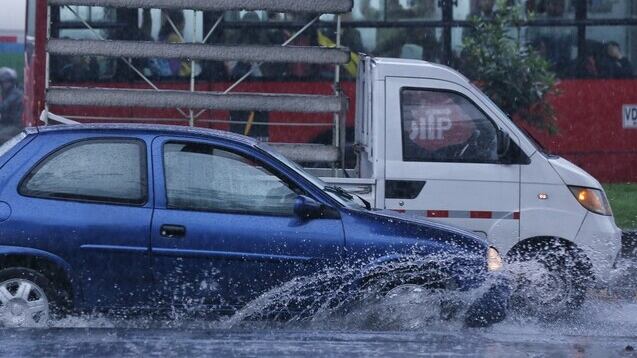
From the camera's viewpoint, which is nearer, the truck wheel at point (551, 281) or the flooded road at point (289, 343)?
the flooded road at point (289, 343)

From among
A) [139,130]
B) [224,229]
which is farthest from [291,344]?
[139,130]

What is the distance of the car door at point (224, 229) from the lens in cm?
754

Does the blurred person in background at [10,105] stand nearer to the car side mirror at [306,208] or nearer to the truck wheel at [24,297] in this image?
the truck wheel at [24,297]

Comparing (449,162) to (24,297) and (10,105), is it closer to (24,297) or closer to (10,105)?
(24,297)

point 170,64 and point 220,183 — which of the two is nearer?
point 220,183

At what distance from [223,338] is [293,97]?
6342 millimetres

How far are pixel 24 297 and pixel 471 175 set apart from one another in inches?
149

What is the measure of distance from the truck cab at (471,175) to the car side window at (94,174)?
2.32 m

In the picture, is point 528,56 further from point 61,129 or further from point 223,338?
point 223,338

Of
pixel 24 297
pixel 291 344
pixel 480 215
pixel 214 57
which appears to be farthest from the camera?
pixel 214 57

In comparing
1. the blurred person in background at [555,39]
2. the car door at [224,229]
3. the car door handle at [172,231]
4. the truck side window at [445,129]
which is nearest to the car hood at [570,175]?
the truck side window at [445,129]

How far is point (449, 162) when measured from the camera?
988 centimetres

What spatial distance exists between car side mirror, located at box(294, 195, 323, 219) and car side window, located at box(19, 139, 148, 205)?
89 centimetres

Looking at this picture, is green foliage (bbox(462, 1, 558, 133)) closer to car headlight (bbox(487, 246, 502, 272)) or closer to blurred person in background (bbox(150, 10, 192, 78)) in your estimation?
blurred person in background (bbox(150, 10, 192, 78))
